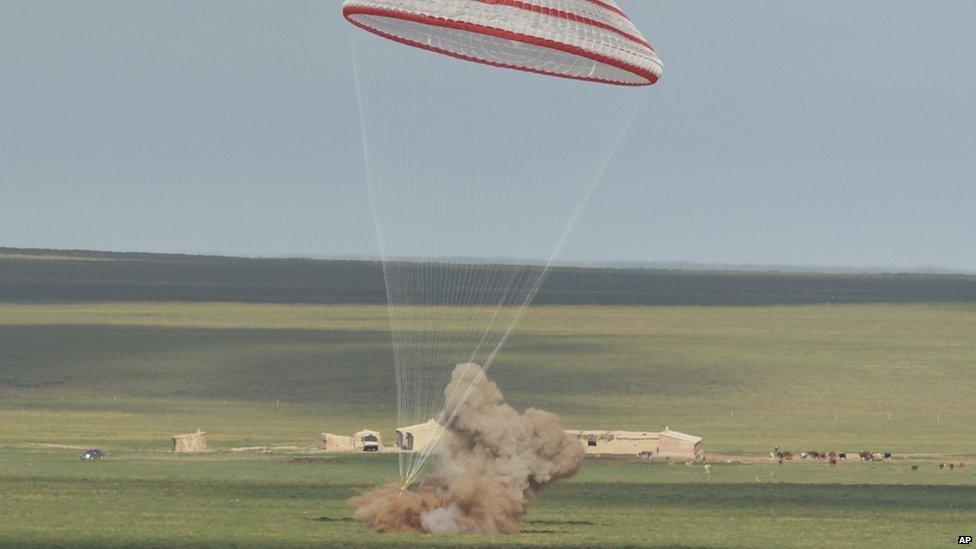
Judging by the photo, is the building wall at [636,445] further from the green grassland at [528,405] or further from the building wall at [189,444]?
the building wall at [189,444]

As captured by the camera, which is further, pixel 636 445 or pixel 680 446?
pixel 680 446

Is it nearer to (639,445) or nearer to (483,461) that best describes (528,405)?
(639,445)

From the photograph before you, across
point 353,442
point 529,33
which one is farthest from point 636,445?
point 529,33

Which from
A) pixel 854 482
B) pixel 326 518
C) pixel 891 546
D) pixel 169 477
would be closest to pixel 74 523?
pixel 326 518

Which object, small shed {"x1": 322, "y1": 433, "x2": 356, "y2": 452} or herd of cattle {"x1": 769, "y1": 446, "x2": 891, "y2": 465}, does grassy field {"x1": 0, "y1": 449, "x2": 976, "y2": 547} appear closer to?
herd of cattle {"x1": 769, "y1": 446, "x2": 891, "y2": 465}

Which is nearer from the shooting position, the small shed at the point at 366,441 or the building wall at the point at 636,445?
the small shed at the point at 366,441

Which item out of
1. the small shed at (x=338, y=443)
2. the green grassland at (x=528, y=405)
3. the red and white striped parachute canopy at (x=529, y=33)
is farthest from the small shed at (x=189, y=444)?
the red and white striped parachute canopy at (x=529, y=33)
